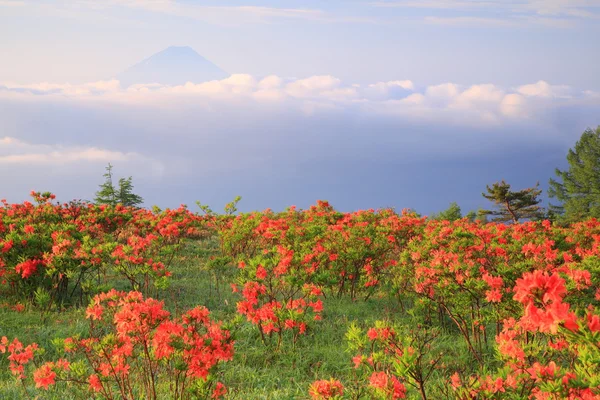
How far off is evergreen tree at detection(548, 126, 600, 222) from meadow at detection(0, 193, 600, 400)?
29.1m

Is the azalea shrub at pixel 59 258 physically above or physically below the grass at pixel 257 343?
above

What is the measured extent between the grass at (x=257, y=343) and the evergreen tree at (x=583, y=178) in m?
32.9

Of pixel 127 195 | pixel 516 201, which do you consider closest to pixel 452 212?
pixel 516 201

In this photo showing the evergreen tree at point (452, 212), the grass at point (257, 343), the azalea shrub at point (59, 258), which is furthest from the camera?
the evergreen tree at point (452, 212)

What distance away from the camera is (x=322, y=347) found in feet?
24.4

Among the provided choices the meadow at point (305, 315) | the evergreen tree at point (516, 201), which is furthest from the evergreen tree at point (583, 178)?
the meadow at point (305, 315)

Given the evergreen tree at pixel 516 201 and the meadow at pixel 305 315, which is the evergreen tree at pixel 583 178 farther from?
the meadow at pixel 305 315

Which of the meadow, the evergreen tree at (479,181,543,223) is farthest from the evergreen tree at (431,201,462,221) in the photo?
the meadow

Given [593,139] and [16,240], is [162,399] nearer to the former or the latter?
[16,240]

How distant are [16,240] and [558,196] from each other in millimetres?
41000

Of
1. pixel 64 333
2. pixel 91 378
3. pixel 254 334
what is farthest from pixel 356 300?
pixel 91 378

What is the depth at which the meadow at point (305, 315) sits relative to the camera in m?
3.70

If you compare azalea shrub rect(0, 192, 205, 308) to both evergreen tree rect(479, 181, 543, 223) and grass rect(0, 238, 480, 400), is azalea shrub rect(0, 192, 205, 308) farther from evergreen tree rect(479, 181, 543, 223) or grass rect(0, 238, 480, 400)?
evergreen tree rect(479, 181, 543, 223)

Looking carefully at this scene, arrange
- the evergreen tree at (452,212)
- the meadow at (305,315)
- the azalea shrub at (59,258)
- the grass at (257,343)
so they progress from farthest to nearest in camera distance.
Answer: the evergreen tree at (452,212), the azalea shrub at (59,258), the grass at (257,343), the meadow at (305,315)
